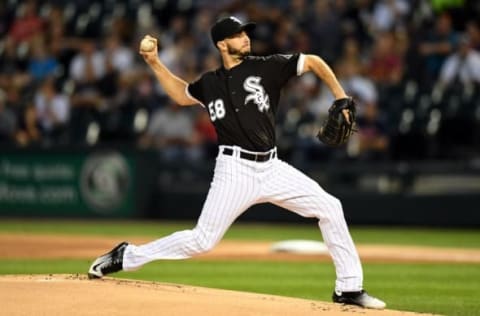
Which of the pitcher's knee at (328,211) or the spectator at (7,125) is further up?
the spectator at (7,125)

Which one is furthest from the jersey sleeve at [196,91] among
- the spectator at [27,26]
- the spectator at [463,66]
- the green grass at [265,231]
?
the spectator at [27,26]

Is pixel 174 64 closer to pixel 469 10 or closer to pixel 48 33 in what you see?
pixel 48 33

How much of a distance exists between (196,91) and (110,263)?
4.60 feet

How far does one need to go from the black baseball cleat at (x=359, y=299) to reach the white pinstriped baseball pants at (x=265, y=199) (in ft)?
0.13

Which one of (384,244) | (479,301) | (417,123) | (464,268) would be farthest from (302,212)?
(417,123)

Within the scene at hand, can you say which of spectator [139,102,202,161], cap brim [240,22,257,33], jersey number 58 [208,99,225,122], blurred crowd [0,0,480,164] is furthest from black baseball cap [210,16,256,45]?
spectator [139,102,202,161]

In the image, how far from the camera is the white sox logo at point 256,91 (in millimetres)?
7805

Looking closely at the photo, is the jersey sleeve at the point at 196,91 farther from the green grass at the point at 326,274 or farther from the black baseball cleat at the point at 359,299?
the green grass at the point at 326,274

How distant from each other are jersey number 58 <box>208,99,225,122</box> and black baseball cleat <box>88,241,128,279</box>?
1.17m

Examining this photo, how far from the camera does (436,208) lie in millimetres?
17453

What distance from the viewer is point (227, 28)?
25.9ft

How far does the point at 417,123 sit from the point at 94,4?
7915 millimetres

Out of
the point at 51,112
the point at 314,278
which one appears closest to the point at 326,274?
the point at 314,278

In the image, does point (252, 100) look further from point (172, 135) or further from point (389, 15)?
point (172, 135)
